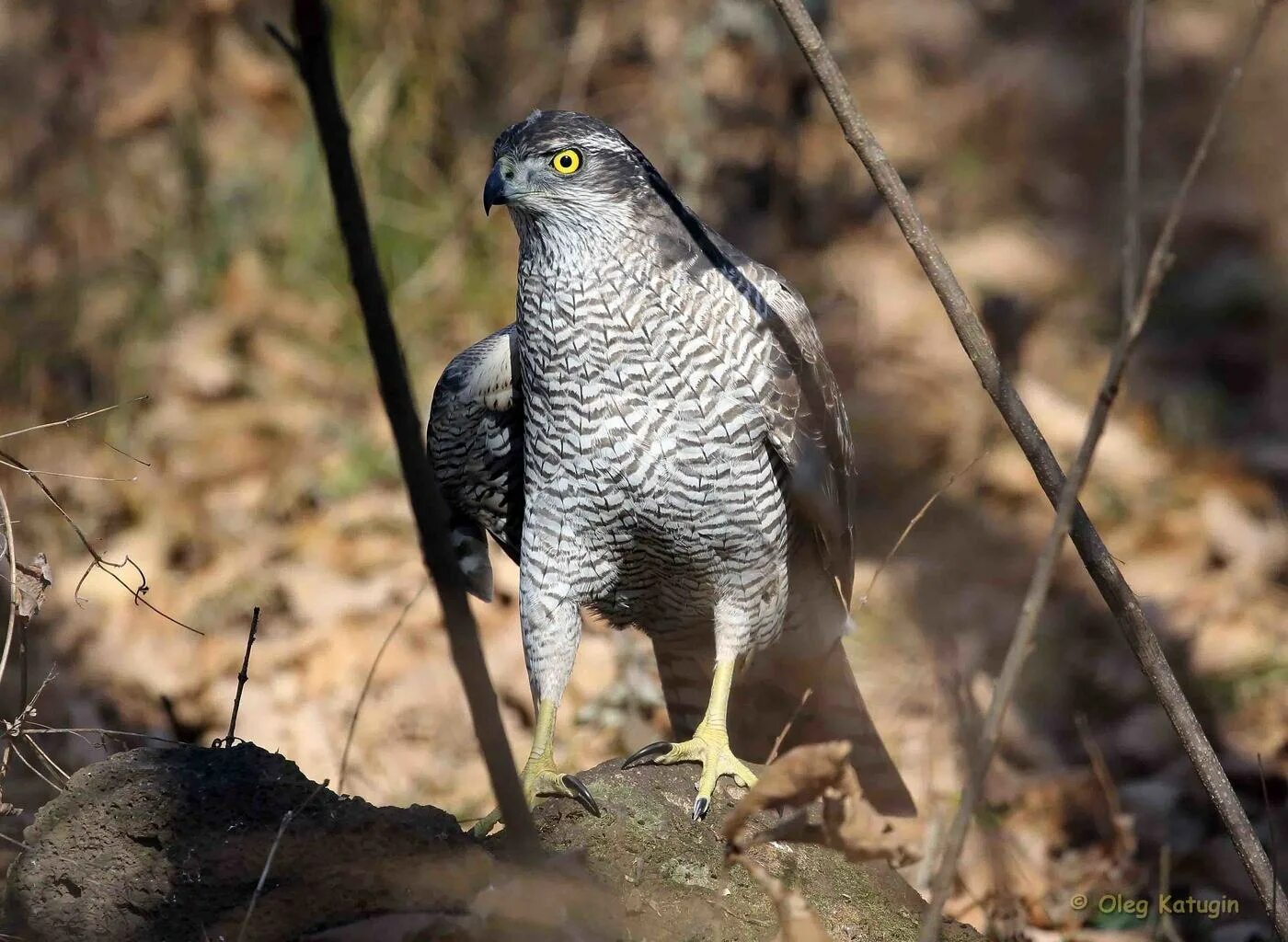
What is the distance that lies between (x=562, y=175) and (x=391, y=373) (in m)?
1.65

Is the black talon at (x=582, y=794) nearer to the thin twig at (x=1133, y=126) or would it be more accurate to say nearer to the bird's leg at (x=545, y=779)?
the bird's leg at (x=545, y=779)

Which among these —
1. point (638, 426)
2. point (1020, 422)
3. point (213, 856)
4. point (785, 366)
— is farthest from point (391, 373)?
point (785, 366)

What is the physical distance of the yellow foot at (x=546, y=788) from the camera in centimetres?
287

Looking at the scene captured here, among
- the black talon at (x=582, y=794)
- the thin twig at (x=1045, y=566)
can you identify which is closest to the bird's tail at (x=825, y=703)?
the black talon at (x=582, y=794)

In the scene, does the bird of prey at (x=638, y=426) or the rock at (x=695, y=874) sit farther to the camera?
the bird of prey at (x=638, y=426)

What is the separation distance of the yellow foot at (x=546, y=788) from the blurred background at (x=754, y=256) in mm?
823

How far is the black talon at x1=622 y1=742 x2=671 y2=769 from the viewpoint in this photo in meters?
3.12

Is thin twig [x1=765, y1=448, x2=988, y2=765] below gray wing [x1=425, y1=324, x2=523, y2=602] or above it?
below

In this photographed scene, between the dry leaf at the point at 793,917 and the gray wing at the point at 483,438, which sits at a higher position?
the gray wing at the point at 483,438

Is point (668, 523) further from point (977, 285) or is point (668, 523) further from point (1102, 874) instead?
point (977, 285)

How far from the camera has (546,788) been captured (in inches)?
118

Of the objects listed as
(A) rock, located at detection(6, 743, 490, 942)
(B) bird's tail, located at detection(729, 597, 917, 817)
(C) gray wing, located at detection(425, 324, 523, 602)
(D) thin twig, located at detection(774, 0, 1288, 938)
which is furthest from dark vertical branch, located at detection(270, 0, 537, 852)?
(B) bird's tail, located at detection(729, 597, 917, 817)

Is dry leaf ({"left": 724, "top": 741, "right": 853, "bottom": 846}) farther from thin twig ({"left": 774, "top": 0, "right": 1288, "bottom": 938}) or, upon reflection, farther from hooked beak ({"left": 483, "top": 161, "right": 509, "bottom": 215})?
hooked beak ({"left": 483, "top": 161, "right": 509, "bottom": 215})

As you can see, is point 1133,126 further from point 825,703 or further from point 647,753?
point 825,703
